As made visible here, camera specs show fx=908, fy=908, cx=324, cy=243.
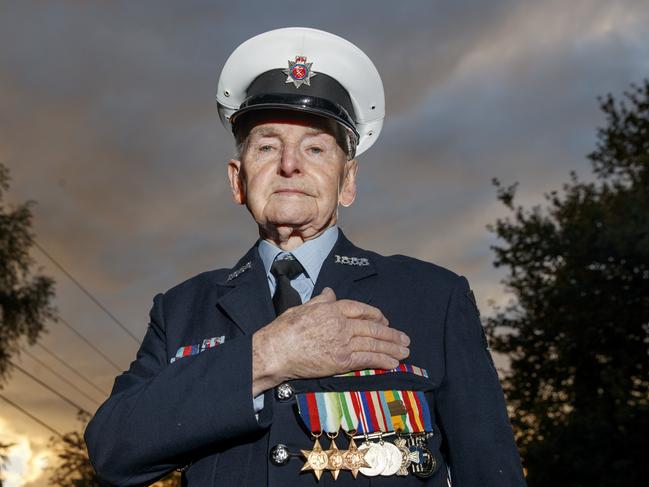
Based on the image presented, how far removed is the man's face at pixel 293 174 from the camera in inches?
129

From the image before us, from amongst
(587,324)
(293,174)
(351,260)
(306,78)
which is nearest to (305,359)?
(351,260)

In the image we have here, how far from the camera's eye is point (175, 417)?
2.80 metres

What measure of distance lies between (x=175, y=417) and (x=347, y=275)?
841 millimetres

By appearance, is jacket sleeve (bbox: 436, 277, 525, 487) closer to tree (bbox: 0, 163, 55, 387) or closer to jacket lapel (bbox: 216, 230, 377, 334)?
jacket lapel (bbox: 216, 230, 377, 334)

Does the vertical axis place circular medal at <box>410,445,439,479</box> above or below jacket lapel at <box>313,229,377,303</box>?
below

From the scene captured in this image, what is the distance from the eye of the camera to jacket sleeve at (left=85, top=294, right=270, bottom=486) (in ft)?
9.11

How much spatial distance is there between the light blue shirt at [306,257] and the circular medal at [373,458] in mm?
612

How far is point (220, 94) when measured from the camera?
3854 millimetres

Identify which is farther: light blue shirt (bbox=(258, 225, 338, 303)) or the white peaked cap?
the white peaked cap

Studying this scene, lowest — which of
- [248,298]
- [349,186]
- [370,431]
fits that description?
[370,431]

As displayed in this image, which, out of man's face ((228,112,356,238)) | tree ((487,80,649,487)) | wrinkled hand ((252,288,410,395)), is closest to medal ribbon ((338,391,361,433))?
wrinkled hand ((252,288,410,395))

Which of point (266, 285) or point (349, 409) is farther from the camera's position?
point (266, 285)

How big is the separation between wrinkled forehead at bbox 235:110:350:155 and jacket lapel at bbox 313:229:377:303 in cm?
42

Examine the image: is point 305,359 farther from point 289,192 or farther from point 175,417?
point 289,192
